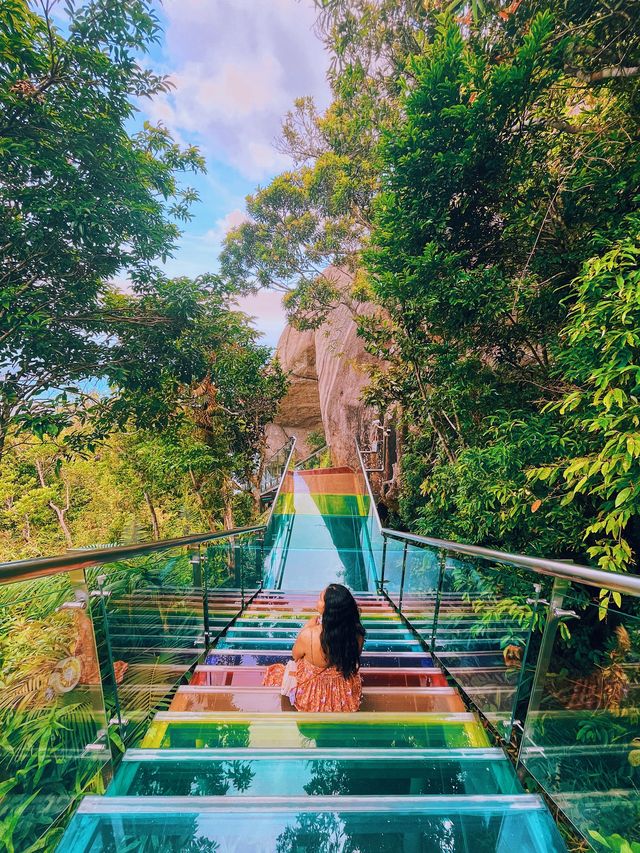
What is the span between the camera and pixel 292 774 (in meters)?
1.28

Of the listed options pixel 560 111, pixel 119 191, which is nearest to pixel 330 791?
pixel 560 111

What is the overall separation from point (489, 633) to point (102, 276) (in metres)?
5.75

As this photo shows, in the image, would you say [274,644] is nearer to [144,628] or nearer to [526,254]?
[144,628]

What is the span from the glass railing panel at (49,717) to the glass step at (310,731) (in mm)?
322

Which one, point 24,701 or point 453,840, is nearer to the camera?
point 453,840

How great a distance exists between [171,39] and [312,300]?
5.13 meters

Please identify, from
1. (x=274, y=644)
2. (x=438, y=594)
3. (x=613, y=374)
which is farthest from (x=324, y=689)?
(x=613, y=374)

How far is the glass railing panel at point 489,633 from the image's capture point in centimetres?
159

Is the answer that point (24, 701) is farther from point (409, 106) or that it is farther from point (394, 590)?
point (409, 106)

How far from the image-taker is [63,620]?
1295 millimetres

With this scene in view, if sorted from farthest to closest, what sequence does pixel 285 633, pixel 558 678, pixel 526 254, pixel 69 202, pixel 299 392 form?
1. pixel 299 392
2. pixel 69 202
3. pixel 526 254
4. pixel 285 633
5. pixel 558 678

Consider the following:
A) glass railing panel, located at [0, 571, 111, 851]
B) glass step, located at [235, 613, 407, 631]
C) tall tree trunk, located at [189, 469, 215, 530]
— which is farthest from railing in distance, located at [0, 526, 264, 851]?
tall tree trunk, located at [189, 469, 215, 530]

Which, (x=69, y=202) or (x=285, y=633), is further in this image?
(x=69, y=202)

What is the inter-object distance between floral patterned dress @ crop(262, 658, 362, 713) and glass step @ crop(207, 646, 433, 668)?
396 millimetres
